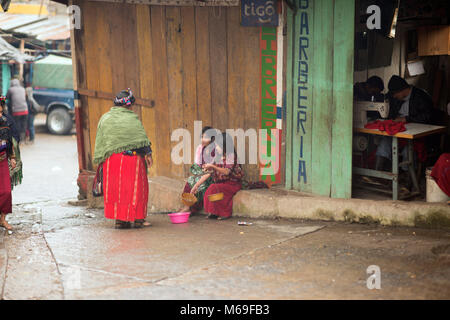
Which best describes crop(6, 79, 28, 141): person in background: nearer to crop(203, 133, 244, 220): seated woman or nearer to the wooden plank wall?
the wooden plank wall

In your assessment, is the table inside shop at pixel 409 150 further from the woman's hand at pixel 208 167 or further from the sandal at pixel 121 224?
the sandal at pixel 121 224

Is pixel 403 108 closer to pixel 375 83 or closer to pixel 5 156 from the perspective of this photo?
pixel 375 83

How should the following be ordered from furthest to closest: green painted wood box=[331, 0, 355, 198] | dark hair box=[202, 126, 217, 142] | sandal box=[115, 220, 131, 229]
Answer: dark hair box=[202, 126, 217, 142], sandal box=[115, 220, 131, 229], green painted wood box=[331, 0, 355, 198]

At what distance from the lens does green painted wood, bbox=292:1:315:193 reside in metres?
6.73

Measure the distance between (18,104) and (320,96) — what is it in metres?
12.1

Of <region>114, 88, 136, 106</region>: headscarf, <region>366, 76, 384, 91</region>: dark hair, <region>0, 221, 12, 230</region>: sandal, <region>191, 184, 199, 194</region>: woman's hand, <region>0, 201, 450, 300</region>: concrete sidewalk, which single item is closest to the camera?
<region>0, 201, 450, 300</region>: concrete sidewalk

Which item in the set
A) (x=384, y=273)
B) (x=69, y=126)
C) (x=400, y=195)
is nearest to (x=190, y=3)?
(x=400, y=195)

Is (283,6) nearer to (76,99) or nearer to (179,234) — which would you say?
(179,234)

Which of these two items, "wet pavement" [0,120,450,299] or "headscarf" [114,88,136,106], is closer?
"wet pavement" [0,120,450,299]

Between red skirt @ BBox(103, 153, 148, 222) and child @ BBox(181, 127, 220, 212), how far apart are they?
28.7 inches

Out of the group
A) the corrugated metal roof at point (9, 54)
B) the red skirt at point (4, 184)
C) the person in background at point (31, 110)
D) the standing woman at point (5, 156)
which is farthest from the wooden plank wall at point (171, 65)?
the corrugated metal roof at point (9, 54)

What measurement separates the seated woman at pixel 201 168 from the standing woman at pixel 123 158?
2.39 feet

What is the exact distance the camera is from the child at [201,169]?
733cm

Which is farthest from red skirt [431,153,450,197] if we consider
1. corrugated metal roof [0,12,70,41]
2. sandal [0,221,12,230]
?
corrugated metal roof [0,12,70,41]
